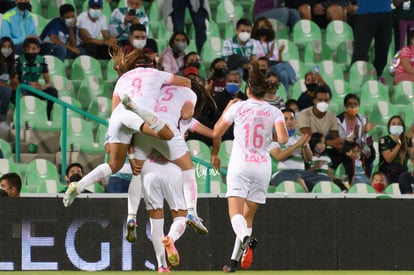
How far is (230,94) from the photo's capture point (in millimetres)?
19250

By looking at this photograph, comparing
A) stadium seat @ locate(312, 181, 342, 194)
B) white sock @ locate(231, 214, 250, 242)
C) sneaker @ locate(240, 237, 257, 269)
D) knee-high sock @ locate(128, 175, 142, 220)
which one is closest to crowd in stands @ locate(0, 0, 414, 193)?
stadium seat @ locate(312, 181, 342, 194)

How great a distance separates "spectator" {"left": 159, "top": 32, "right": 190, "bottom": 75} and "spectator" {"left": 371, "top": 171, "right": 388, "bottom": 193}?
3098 mm

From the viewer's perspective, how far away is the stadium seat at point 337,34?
22891 millimetres

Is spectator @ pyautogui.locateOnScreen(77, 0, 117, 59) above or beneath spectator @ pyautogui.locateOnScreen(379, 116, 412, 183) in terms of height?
above

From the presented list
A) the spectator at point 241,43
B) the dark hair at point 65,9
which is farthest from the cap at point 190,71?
the dark hair at point 65,9

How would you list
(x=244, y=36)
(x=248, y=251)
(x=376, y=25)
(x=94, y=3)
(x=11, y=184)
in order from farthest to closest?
(x=376, y=25) < (x=244, y=36) < (x=94, y=3) < (x=11, y=184) < (x=248, y=251)

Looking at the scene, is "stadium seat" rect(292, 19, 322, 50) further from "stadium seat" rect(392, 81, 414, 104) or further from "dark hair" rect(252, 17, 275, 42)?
"stadium seat" rect(392, 81, 414, 104)

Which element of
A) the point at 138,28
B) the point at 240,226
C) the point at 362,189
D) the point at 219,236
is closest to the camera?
the point at 240,226

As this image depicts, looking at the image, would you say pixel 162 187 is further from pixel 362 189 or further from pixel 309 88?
pixel 309 88

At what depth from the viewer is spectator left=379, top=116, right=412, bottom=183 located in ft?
63.4

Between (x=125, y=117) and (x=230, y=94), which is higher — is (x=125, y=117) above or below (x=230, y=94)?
below

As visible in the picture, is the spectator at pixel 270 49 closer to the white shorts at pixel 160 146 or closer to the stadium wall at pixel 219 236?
the stadium wall at pixel 219 236

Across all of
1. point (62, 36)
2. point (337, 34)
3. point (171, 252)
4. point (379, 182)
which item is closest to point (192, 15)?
point (62, 36)

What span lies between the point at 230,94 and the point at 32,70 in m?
2.62
